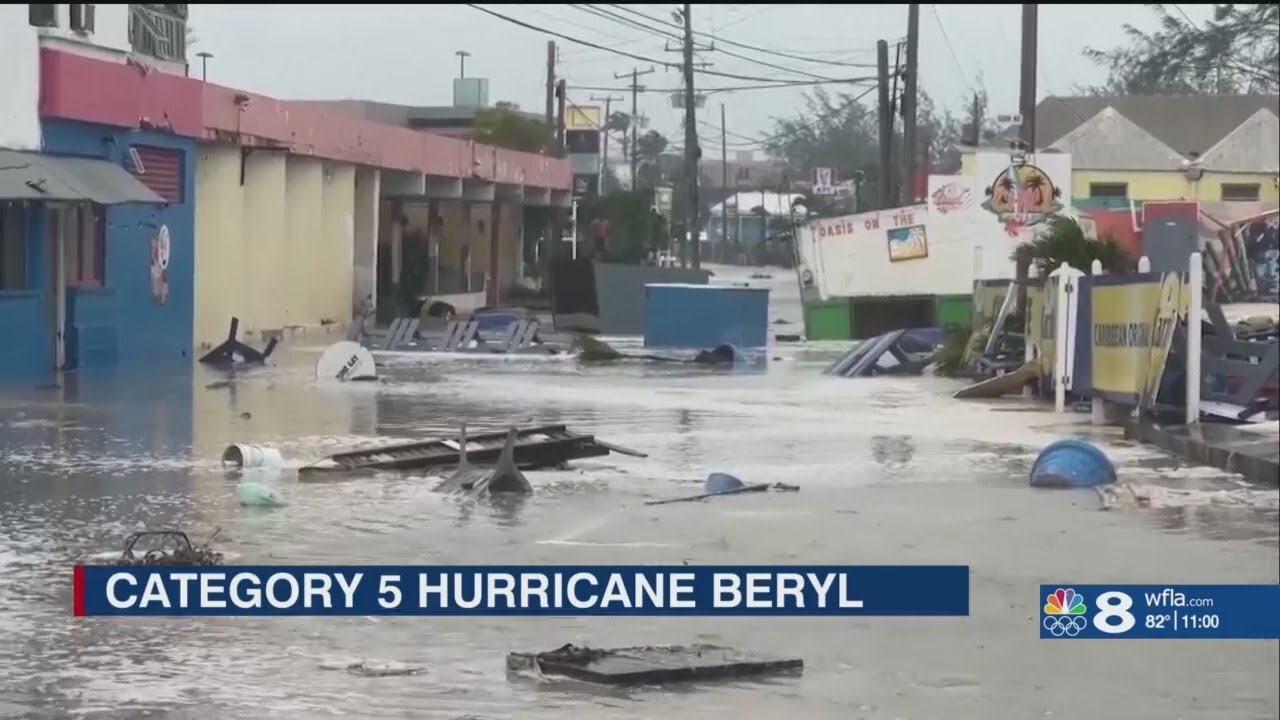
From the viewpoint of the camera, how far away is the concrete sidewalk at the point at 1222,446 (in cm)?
1507

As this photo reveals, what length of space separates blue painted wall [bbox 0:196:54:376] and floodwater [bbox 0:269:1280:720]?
7.76ft

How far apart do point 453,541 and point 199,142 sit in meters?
21.2

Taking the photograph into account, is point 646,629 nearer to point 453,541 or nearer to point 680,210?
point 453,541

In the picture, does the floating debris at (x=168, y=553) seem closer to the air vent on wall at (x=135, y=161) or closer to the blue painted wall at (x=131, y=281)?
the blue painted wall at (x=131, y=281)

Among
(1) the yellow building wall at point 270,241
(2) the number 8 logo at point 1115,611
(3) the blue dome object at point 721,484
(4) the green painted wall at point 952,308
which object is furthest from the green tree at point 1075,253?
(2) the number 8 logo at point 1115,611

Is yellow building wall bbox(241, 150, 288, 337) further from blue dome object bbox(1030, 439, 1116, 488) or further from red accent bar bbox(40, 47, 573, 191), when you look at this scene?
blue dome object bbox(1030, 439, 1116, 488)

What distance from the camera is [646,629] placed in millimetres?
9016

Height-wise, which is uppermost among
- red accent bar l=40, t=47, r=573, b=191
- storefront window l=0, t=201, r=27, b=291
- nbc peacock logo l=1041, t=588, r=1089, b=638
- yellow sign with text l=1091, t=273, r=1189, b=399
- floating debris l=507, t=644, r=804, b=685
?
red accent bar l=40, t=47, r=573, b=191

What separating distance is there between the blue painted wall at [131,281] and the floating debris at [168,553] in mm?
14939

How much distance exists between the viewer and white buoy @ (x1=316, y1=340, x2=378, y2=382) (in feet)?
82.6

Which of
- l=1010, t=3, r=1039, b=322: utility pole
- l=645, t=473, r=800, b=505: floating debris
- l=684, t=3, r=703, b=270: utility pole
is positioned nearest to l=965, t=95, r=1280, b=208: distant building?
l=684, t=3, r=703, b=270: utility pole

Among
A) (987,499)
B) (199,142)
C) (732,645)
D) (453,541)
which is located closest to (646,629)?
(732,645)

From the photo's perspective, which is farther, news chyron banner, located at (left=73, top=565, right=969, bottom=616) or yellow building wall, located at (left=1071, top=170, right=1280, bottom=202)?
yellow building wall, located at (left=1071, top=170, right=1280, bottom=202)

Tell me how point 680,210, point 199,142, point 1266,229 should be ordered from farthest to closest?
point 680,210
point 1266,229
point 199,142
